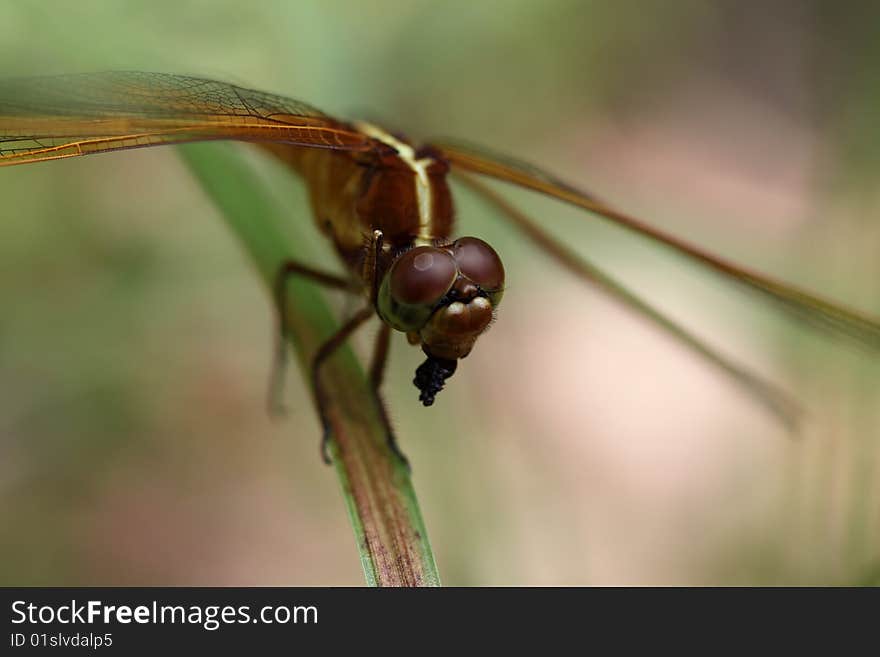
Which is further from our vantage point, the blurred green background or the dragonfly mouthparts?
the blurred green background

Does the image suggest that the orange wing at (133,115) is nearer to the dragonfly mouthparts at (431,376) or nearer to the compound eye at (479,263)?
the compound eye at (479,263)

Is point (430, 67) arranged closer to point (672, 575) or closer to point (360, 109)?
point (360, 109)

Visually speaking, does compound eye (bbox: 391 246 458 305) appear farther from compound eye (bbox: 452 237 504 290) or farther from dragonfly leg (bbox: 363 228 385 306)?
dragonfly leg (bbox: 363 228 385 306)

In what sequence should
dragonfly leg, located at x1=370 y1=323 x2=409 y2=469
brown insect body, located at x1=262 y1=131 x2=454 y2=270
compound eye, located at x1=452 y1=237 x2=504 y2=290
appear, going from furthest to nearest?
brown insect body, located at x1=262 y1=131 x2=454 y2=270 → dragonfly leg, located at x1=370 y1=323 x2=409 y2=469 → compound eye, located at x1=452 y1=237 x2=504 y2=290

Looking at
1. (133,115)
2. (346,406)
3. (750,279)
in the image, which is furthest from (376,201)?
(750,279)

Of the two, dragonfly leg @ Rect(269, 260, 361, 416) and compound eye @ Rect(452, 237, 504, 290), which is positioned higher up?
dragonfly leg @ Rect(269, 260, 361, 416)

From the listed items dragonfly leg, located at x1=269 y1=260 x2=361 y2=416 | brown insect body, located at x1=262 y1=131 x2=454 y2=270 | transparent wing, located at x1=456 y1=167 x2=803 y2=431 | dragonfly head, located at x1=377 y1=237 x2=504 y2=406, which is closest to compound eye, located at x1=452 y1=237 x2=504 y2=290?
dragonfly head, located at x1=377 y1=237 x2=504 y2=406

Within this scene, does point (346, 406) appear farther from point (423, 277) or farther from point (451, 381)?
point (451, 381)
